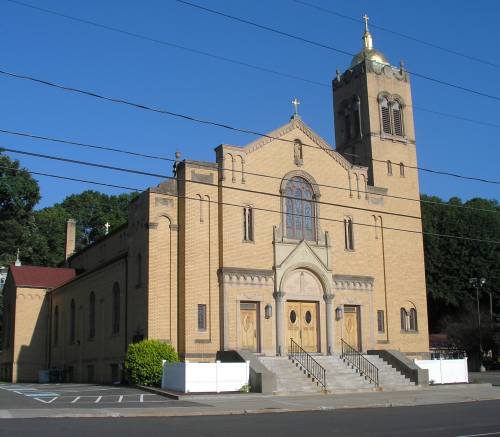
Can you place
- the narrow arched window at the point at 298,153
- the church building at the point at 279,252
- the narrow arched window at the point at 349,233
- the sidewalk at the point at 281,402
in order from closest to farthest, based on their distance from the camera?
the sidewalk at the point at 281,402 → the church building at the point at 279,252 → the narrow arched window at the point at 298,153 → the narrow arched window at the point at 349,233

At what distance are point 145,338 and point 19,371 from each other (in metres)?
19.8

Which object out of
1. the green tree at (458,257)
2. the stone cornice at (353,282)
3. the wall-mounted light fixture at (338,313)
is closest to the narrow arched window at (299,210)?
the stone cornice at (353,282)

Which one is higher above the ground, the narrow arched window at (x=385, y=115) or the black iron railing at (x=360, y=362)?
the narrow arched window at (x=385, y=115)

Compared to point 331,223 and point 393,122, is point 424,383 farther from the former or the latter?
point 393,122

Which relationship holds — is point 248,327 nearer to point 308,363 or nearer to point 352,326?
point 308,363

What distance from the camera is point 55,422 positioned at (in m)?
17.6

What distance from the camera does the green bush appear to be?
29609 mm

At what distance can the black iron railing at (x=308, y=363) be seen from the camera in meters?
30.3

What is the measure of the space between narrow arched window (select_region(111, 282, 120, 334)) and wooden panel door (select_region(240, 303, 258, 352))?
7.30m

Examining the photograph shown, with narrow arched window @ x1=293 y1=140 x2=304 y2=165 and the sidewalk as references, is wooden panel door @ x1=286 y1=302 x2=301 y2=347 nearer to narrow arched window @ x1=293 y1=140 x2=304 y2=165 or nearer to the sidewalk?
the sidewalk

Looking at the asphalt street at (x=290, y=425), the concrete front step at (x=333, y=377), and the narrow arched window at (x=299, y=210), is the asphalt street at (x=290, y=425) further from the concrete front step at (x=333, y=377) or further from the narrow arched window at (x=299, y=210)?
the narrow arched window at (x=299, y=210)

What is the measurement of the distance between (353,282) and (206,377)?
39.5 feet

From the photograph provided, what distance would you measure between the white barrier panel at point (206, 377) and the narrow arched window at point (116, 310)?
26.2 ft

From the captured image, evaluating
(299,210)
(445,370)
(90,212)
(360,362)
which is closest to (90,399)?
(360,362)
